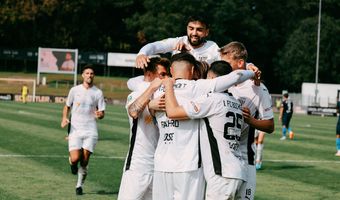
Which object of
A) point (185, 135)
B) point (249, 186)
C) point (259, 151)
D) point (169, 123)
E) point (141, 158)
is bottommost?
point (259, 151)

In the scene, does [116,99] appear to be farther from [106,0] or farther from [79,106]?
[79,106]

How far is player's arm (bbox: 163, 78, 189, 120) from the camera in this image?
7.52m

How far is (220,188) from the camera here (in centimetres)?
755

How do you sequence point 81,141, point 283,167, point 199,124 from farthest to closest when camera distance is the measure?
point 283,167 < point 81,141 < point 199,124

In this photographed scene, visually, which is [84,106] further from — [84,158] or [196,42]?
[196,42]

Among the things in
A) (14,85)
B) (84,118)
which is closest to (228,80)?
(84,118)

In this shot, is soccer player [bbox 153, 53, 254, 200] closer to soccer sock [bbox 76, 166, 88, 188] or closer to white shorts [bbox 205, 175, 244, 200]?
white shorts [bbox 205, 175, 244, 200]

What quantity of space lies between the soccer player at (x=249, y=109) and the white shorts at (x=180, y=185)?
0.54m

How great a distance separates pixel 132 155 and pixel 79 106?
6.54 m

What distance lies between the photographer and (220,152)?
25.0 feet

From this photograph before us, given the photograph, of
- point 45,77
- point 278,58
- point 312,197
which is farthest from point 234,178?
point 278,58

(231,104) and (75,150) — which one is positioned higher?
(231,104)

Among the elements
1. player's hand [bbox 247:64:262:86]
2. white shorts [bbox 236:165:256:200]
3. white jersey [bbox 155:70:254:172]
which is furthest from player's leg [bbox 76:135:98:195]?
white jersey [bbox 155:70:254:172]

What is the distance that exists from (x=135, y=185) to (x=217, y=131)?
5.30 feet
